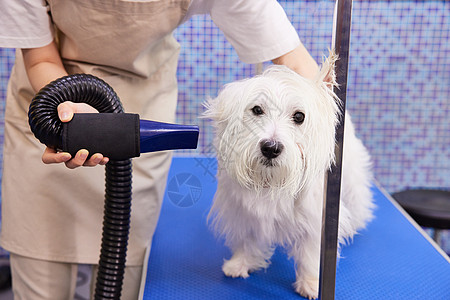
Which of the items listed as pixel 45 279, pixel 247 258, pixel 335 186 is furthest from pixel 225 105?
pixel 45 279

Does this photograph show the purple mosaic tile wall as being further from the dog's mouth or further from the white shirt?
the dog's mouth

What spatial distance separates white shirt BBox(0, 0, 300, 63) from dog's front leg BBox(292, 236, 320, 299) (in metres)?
0.43

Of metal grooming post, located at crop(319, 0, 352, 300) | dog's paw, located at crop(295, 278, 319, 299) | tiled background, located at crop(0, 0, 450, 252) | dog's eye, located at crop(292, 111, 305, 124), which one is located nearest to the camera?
metal grooming post, located at crop(319, 0, 352, 300)

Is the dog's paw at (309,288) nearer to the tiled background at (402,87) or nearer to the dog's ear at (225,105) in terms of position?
the dog's ear at (225,105)

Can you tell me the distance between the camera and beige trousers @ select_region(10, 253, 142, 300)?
113cm

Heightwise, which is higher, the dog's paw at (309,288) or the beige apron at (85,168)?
the beige apron at (85,168)

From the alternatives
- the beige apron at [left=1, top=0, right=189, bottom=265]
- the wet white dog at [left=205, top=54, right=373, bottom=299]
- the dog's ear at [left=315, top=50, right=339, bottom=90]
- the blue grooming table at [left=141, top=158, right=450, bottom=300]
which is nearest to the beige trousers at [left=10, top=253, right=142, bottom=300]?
the beige apron at [left=1, top=0, right=189, bottom=265]

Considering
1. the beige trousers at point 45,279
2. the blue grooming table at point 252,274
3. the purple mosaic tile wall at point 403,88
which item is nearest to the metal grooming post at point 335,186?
the blue grooming table at point 252,274

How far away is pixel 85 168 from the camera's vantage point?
1.12 metres

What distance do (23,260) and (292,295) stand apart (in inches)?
26.4

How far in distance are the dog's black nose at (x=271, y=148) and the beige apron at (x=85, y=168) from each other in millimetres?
391

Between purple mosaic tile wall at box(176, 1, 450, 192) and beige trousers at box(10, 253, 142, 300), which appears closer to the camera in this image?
beige trousers at box(10, 253, 142, 300)

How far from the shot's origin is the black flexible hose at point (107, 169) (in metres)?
0.74
